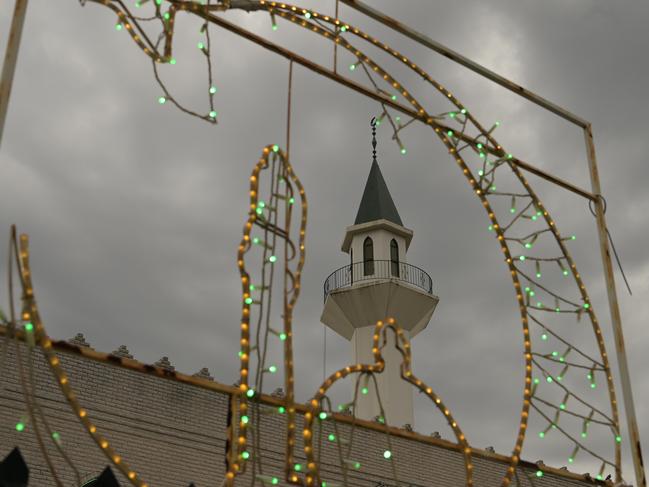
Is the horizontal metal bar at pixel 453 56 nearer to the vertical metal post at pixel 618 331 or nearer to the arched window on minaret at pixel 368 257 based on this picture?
the vertical metal post at pixel 618 331

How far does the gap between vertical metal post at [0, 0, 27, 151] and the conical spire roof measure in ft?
71.4

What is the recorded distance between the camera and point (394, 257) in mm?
24906

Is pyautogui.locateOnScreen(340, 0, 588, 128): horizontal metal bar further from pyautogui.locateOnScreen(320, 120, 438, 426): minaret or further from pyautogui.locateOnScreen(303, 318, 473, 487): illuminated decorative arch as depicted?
pyautogui.locateOnScreen(320, 120, 438, 426): minaret

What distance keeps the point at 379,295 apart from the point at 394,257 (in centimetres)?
169

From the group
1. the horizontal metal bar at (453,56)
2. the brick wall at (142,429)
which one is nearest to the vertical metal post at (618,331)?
the horizontal metal bar at (453,56)

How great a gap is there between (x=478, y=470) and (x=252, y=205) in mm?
12617

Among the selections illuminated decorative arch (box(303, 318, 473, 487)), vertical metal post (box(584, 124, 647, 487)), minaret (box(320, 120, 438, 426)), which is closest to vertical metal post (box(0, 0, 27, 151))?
illuminated decorative arch (box(303, 318, 473, 487))

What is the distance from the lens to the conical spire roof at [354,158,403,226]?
25.5 meters

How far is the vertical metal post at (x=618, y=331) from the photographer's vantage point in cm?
480

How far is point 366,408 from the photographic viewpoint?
22.0m

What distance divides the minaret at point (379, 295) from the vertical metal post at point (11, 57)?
19105 mm

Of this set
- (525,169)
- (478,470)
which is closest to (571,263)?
(525,169)

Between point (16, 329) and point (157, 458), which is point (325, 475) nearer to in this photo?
point (157, 458)

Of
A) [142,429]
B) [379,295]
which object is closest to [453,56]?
[142,429]
